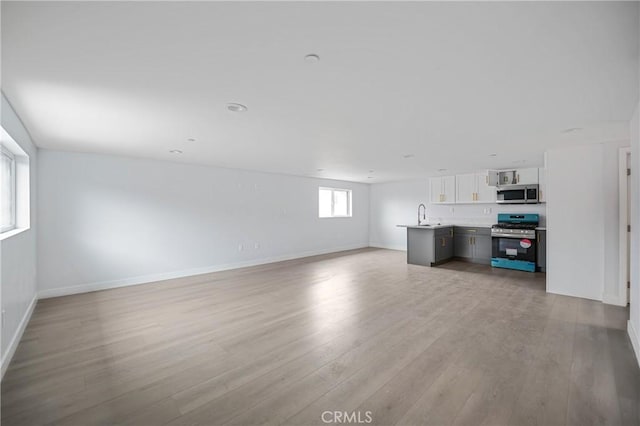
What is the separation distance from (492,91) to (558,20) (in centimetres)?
88

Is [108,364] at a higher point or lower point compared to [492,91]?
lower

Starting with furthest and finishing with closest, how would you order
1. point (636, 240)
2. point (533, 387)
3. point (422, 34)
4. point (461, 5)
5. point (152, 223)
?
point (152, 223)
point (636, 240)
point (533, 387)
point (422, 34)
point (461, 5)

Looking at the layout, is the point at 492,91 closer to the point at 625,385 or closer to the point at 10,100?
the point at 625,385

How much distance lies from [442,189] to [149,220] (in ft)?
22.6

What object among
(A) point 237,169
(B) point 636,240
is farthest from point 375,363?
(A) point 237,169

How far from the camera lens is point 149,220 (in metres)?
5.11

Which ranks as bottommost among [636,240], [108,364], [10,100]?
[108,364]

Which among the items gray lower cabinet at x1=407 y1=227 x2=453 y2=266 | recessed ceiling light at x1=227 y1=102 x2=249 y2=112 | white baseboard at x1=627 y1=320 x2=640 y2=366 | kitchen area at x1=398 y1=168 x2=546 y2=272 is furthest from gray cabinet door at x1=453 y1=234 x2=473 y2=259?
recessed ceiling light at x1=227 y1=102 x2=249 y2=112

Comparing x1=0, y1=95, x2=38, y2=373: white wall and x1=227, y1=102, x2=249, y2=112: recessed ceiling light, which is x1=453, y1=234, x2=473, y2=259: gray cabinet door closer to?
x1=227, y1=102, x2=249, y2=112: recessed ceiling light

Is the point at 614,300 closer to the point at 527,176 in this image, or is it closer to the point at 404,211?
the point at 527,176

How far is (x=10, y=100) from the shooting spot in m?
2.39

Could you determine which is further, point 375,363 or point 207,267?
point 207,267

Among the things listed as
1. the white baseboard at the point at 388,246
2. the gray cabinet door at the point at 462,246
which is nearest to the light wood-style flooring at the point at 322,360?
the gray cabinet door at the point at 462,246

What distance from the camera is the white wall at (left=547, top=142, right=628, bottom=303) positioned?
3839 mm
